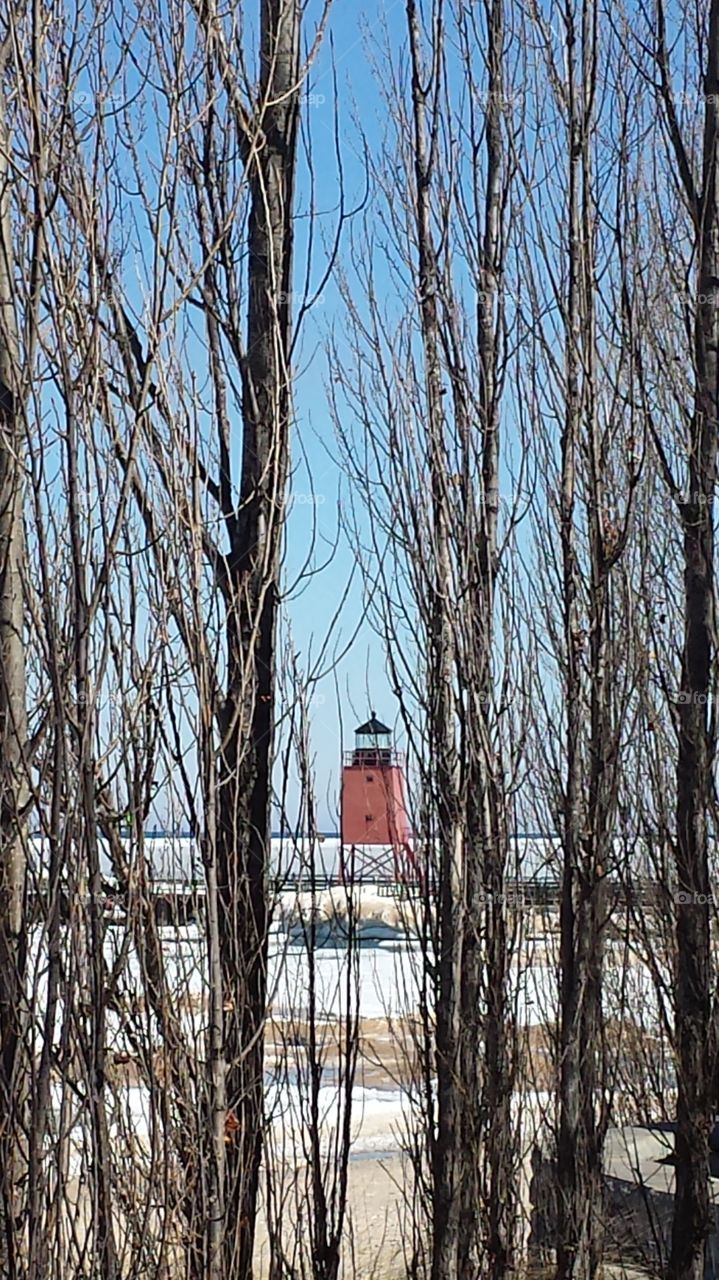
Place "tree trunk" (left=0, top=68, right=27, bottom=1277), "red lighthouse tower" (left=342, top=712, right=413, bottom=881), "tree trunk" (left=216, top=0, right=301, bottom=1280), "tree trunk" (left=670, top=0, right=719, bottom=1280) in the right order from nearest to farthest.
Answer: "tree trunk" (left=0, top=68, right=27, bottom=1277), "tree trunk" (left=216, top=0, right=301, bottom=1280), "red lighthouse tower" (left=342, top=712, right=413, bottom=881), "tree trunk" (left=670, top=0, right=719, bottom=1280)

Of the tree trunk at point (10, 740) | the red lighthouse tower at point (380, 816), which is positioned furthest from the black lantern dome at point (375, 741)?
the tree trunk at point (10, 740)

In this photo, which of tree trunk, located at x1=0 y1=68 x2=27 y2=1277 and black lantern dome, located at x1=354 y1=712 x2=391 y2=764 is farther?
black lantern dome, located at x1=354 y1=712 x2=391 y2=764

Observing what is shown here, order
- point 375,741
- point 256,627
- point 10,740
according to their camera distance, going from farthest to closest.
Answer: point 375,741
point 256,627
point 10,740

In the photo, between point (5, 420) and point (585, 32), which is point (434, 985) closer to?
point (5, 420)

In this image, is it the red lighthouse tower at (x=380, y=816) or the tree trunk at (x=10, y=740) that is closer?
the tree trunk at (x=10, y=740)

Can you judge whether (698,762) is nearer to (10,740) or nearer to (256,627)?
(256,627)

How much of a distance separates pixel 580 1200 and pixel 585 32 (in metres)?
3.79

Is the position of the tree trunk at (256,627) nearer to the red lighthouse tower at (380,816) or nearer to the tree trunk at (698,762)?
the red lighthouse tower at (380,816)

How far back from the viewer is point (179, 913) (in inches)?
116

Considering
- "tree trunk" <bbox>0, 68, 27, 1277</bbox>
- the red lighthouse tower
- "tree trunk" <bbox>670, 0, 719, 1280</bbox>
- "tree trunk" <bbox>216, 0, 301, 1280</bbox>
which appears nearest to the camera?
"tree trunk" <bbox>0, 68, 27, 1277</bbox>

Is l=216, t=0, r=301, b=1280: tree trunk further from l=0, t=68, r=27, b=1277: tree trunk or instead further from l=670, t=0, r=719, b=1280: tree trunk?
l=670, t=0, r=719, b=1280: tree trunk

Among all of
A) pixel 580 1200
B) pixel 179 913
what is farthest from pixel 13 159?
pixel 580 1200

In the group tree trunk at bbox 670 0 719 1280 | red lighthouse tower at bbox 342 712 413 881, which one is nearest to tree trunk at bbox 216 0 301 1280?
red lighthouse tower at bbox 342 712 413 881

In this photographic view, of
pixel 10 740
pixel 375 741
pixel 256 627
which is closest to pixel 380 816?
pixel 375 741
